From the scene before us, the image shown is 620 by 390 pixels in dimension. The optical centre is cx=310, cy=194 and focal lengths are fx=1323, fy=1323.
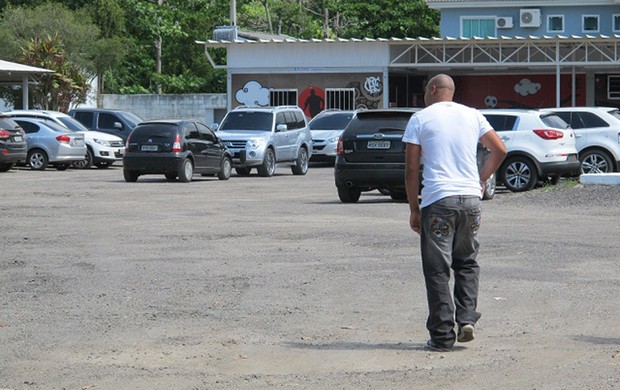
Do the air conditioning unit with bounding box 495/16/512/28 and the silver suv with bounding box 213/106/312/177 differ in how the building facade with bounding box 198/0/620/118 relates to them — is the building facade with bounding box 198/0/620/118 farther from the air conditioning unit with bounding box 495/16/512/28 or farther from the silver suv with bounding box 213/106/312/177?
the silver suv with bounding box 213/106/312/177

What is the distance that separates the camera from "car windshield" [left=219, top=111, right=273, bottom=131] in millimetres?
33281

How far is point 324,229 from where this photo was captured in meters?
17.0

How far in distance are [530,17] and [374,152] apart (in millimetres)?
38416

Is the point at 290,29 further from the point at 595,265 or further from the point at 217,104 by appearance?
the point at 595,265

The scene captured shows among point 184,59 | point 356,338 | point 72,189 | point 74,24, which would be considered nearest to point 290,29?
point 184,59

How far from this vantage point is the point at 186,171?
97.7 ft

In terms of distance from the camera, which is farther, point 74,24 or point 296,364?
point 74,24

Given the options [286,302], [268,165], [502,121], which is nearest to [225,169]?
[268,165]

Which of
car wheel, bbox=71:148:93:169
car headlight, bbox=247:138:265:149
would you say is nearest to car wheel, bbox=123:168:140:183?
car headlight, bbox=247:138:265:149

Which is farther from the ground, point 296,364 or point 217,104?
point 217,104

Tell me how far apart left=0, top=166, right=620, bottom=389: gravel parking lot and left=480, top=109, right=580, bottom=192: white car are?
444 centimetres

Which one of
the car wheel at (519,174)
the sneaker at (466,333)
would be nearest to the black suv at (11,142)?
the car wheel at (519,174)

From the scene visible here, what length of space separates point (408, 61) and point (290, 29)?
107 feet

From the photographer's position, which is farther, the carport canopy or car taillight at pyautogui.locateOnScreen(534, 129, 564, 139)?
the carport canopy
